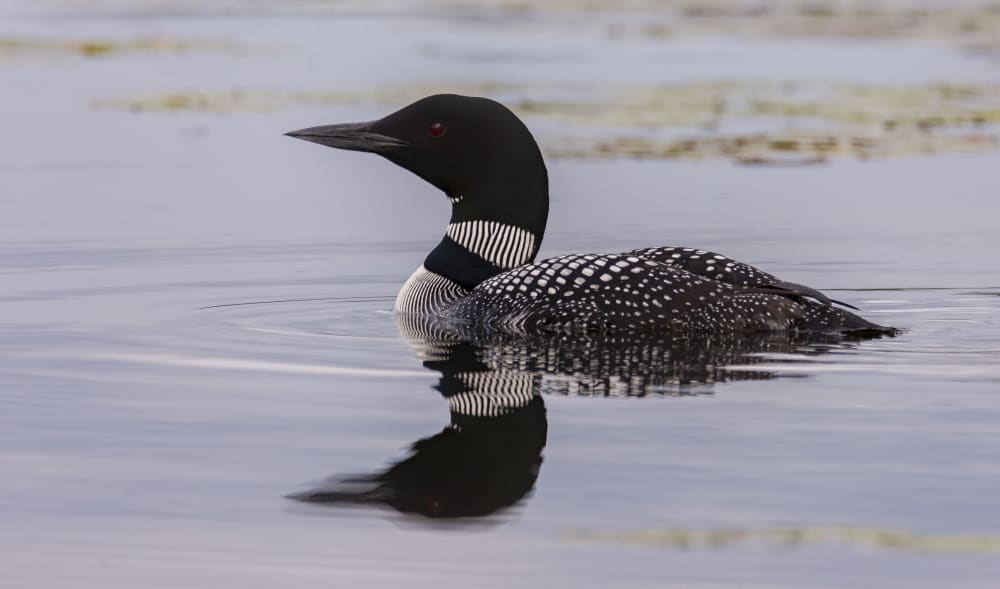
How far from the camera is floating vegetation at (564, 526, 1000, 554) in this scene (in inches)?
128

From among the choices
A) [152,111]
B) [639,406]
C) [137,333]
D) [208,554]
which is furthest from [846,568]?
[152,111]

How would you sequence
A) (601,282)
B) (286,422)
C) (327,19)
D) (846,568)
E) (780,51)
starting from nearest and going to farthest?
(846,568)
(286,422)
(601,282)
(780,51)
(327,19)

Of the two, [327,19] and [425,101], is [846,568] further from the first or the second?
[327,19]

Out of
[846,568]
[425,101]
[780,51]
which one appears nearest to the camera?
[846,568]

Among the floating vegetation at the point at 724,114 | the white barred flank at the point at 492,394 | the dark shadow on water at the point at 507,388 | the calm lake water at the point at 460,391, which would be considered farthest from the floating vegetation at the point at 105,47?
the white barred flank at the point at 492,394

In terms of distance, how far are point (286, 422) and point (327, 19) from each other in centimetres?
1952

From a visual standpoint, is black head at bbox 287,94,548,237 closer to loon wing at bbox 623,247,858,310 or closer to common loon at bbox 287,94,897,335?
common loon at bbox 287,94,897,335

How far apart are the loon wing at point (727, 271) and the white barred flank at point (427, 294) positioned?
0.69 meters

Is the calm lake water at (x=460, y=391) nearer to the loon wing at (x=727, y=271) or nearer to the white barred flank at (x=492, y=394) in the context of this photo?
the white barred flank at (x=492, y=394)

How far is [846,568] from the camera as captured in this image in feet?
10.3

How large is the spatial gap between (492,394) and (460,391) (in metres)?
0.11

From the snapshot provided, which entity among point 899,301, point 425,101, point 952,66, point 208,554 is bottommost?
point 208,554

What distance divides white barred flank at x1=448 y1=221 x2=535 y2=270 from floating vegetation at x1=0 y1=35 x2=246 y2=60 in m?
11.6

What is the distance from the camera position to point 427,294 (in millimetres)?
6074
